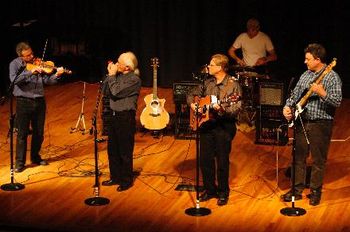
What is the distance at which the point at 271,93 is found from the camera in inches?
431

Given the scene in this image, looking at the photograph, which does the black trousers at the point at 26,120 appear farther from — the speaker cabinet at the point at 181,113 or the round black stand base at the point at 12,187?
the speaker cabinet at the point at 181,113

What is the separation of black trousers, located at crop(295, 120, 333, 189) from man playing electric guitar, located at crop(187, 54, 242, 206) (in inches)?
30.3

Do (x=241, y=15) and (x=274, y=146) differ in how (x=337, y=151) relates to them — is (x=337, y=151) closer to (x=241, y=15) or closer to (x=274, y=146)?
(x=274, y=146)

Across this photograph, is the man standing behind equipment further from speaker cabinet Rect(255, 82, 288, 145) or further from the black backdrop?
the black backdrop

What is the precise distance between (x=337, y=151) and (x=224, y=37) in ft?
13.9

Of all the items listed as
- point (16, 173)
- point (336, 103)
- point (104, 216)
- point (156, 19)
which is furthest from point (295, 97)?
point (156, 19)

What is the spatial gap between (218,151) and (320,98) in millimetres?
1262

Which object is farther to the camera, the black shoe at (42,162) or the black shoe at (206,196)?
the black shoe at (42,162)

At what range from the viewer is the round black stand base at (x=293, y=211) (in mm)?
8250

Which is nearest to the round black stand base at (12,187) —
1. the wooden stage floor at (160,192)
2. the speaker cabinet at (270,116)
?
the wooden stage floor at (160,192)

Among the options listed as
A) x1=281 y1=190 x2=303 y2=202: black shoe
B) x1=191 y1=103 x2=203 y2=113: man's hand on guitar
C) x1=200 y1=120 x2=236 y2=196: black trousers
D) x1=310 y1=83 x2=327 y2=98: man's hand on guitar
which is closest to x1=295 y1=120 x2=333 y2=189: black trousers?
x1=281 y1=190 x2=303 y2=202: black shoe

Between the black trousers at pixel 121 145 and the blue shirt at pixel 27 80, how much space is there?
1.17 meters

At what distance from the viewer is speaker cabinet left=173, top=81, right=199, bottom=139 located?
36.5 feet

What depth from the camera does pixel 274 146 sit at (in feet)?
35.5
